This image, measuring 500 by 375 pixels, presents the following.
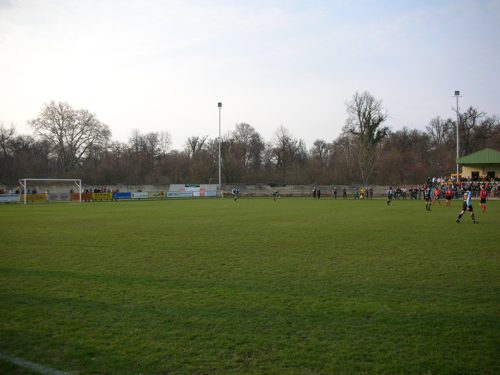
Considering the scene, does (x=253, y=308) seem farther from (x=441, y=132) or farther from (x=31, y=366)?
(x=441, y=132)

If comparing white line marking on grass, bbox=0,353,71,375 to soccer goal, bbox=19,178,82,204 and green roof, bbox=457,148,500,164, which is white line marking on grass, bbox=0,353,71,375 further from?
green roof, bbox=457,148,500,164

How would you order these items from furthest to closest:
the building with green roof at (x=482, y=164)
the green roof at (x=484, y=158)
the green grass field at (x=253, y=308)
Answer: the building with green roof at (x=482, y=164)
the green roof at (x=484, y=158)
the green grass field at (x=253, y=308)

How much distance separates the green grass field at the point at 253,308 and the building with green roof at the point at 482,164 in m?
49.0

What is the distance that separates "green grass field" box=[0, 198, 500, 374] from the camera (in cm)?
455

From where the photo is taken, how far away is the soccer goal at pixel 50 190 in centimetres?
4637

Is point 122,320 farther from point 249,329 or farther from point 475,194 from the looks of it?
point 475,194

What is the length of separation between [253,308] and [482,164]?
5921cm

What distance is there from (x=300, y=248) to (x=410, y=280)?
442 cm

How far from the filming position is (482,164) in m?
55.8

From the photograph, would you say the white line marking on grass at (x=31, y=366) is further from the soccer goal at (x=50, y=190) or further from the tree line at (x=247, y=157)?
the tree line at (x=247, y=157)

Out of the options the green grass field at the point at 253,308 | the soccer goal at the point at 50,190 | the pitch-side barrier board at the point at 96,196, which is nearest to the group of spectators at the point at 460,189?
the pitch-side barrier board at the point at 96,196

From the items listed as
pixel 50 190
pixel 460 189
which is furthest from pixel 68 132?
pixel 460 189

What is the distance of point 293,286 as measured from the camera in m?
7.67

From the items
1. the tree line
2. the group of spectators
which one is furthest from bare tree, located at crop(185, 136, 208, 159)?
the group of spectators
